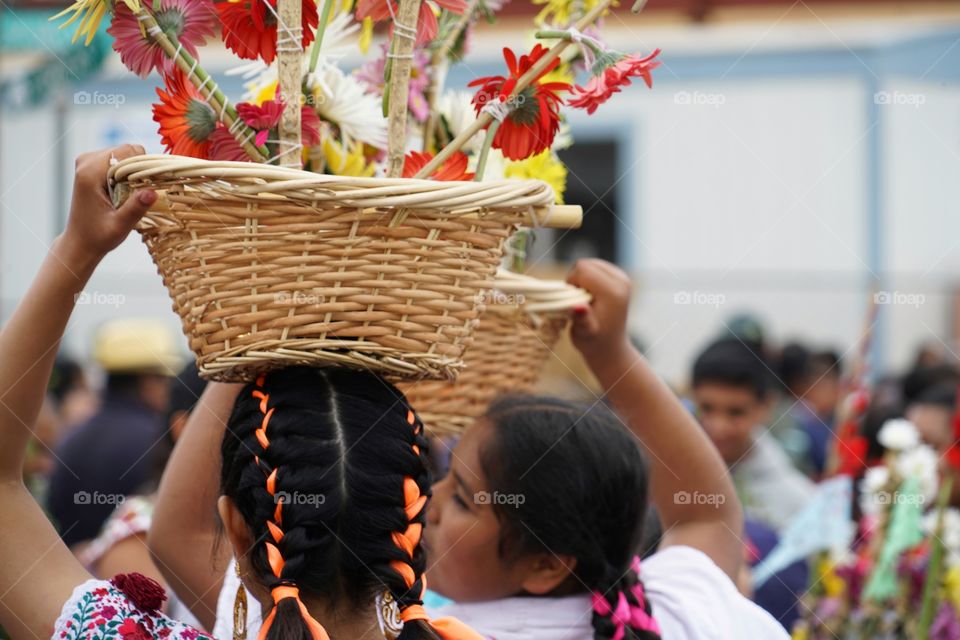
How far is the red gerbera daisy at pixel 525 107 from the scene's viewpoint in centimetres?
143

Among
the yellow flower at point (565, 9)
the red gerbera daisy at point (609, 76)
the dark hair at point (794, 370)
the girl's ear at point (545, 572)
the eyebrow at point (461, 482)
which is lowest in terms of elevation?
the dark hair at point (794, 370)

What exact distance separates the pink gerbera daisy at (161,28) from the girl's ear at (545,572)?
0.85 meters

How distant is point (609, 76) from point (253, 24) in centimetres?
42

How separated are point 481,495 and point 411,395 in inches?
7.1

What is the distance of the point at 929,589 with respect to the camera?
2.57m

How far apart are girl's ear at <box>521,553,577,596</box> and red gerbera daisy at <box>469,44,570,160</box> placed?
0.60 m

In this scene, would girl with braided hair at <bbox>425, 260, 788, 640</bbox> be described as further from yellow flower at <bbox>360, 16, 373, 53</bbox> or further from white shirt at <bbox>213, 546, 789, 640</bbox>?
yellow flower at <bbox>360, 16, 373, 53</bbox>

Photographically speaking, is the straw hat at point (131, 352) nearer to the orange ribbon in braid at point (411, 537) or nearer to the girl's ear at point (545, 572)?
the girl's ear at point (545, 572)

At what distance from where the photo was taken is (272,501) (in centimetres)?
128

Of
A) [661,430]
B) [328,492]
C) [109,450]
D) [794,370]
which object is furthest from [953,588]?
[794,370]

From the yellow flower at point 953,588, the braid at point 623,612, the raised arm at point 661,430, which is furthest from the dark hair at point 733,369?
the braid at point 623,612

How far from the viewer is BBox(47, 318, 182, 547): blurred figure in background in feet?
11.7

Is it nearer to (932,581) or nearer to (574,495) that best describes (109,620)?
(574,495)

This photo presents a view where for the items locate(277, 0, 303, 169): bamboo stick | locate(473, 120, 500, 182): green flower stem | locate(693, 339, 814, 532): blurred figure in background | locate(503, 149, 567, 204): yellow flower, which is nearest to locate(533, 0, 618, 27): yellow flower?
locate(503, 149, 567, 204): yellow flower
